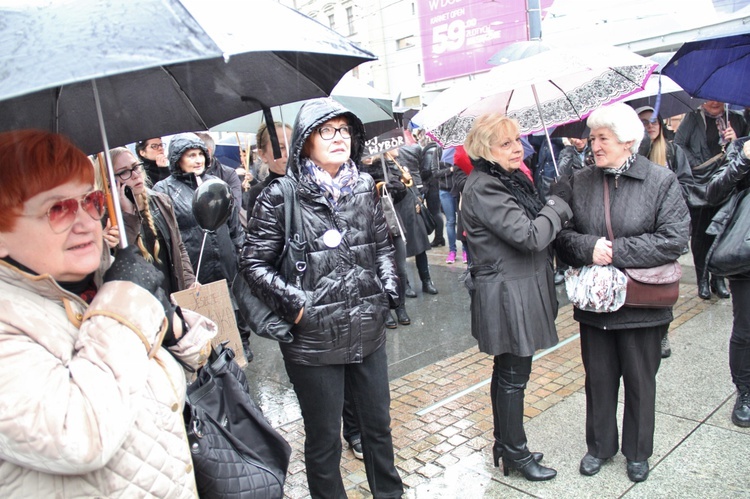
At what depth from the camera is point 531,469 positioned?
3.26 metres

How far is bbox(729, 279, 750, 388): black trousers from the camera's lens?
359cm

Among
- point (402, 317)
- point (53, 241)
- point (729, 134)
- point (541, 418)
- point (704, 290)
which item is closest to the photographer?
point (53, 241)

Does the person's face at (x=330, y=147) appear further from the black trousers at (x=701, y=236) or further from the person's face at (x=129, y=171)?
the black trousers at (x=701, y=236)

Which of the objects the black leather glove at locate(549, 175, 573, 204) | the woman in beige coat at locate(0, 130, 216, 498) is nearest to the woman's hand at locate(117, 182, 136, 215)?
the woman in beige coat at locate(0, 130, 216, 498)

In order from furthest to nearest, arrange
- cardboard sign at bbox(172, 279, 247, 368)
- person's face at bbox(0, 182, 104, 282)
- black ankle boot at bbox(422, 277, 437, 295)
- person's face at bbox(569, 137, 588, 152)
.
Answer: black ankle boot at bbox(422, 277, 437, 295)
person's face at bbox(569, 137, 588, 152)
cardboard sign at bbox(172, 279, 247, 368)
person's face at bbox(0, 182, 104, 282)

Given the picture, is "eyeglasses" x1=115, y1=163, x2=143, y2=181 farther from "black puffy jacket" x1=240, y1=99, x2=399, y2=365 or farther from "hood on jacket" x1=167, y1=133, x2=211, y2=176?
"hood on jacket" x1=167, y1=133, x2=211, y2=176

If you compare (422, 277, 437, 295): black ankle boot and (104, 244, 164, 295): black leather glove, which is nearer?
(104, 244, 164, 295): black leather glove

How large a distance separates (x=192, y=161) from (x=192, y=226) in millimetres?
528

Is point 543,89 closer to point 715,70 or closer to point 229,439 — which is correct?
point 715,70

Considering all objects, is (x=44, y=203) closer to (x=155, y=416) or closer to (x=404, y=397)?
(x=155, y=416)

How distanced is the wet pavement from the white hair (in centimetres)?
182

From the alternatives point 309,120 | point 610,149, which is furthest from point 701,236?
point 309,120

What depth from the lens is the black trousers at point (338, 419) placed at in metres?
2.76

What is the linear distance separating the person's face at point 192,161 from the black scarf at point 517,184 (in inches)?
91.7
